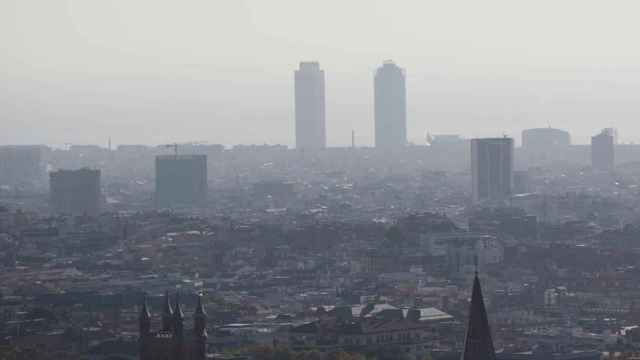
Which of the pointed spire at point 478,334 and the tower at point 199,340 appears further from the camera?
the tower at point 199,340

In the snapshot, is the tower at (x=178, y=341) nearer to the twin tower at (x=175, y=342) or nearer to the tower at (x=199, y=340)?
the twin tower at (x=175, y=342)

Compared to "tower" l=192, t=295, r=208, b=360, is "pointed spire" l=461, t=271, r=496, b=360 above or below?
above

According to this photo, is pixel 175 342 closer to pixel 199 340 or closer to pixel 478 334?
pixel 199 340

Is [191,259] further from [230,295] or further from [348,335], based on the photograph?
[348,335]

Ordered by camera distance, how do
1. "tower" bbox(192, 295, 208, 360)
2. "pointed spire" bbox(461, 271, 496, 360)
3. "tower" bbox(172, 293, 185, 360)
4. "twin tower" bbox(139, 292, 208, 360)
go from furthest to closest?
1. "tower" bbox(192, 295, 208, 360)
2. "twin tower" bbox(139, 292, 208, 360)
3. "tower" bbox(172, 293, 185, 360)
4. "pointed spire" bbox(461, 271, 496, 360)

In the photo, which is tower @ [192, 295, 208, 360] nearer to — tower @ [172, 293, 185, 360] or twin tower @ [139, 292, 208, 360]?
twin tower @ [139, 292, 208, 360]

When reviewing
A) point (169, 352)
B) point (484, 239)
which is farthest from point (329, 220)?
point (169, 352)

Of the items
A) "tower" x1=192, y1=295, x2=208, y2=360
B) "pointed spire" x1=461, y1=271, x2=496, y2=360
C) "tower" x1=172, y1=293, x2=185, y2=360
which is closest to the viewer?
"pointed spire" x1=461, y1=271, x2=496, y2=360

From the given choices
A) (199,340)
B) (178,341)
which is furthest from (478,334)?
(199,340)

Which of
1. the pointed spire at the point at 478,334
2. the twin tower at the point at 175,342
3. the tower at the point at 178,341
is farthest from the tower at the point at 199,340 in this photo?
the pointed spire at the point at 478,334

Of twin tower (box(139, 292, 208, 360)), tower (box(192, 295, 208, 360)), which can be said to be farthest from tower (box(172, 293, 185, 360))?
tower (box(192, 295, 208, 360))
